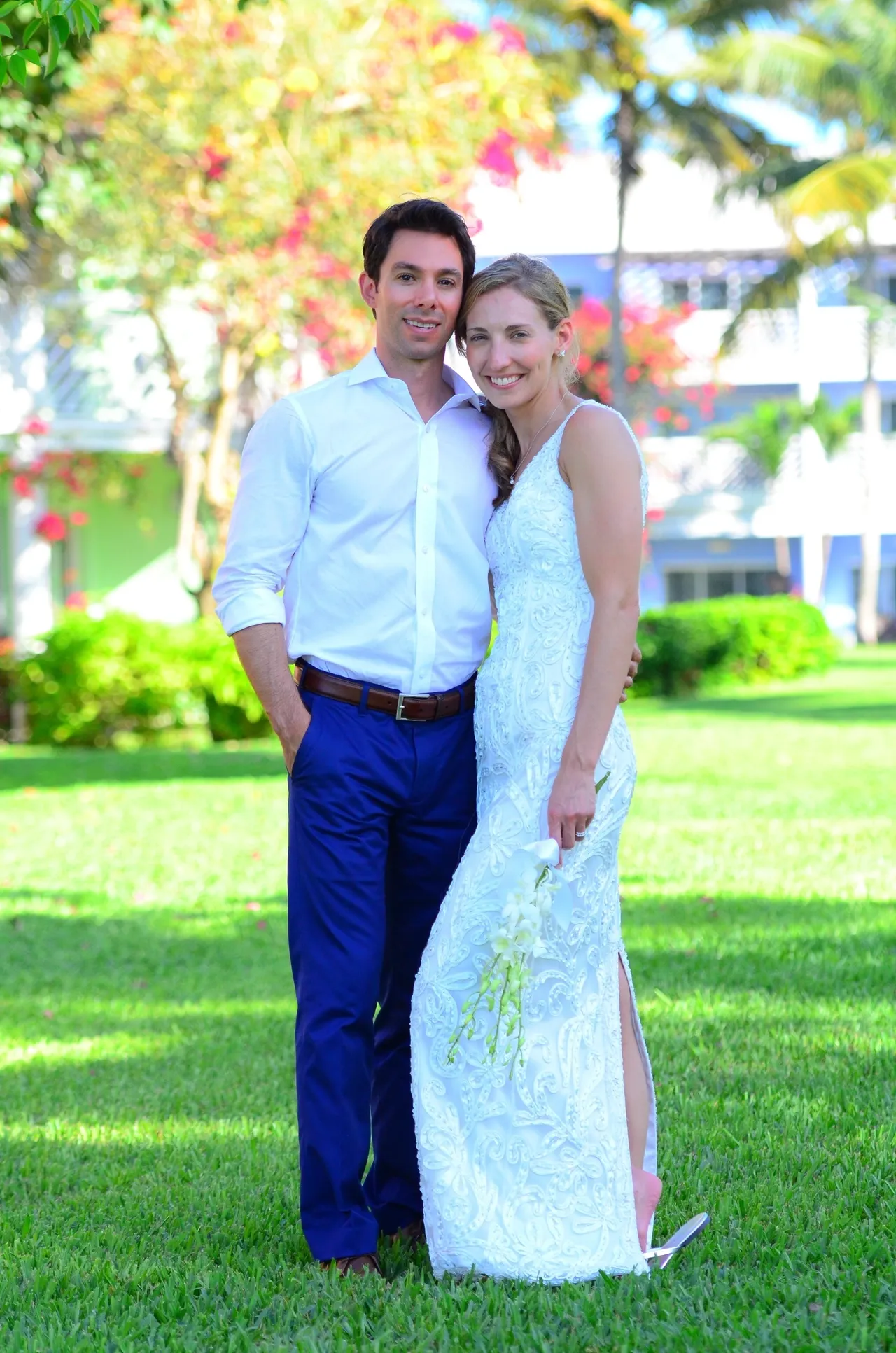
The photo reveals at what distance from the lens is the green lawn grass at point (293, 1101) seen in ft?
11.1

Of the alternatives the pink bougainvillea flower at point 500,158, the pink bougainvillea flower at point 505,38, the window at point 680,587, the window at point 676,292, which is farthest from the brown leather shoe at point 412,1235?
the window at point 680,587

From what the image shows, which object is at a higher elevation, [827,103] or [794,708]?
[827,103]

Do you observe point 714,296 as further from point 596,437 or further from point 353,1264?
point 353,1264

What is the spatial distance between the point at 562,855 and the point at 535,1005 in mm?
322

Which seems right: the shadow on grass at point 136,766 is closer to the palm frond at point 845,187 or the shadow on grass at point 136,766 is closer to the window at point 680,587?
the palm frond at point 845,187

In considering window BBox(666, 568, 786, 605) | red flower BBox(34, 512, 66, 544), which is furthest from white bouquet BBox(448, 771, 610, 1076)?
window BBox(666, 568, 786, 605)

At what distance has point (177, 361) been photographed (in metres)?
18.3

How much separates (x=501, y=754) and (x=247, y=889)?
5359 mm

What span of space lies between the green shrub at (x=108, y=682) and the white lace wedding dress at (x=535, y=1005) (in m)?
12.9

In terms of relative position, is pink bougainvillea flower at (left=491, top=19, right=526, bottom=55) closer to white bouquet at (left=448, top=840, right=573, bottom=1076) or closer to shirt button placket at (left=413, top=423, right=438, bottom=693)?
shirt button placket at (left=413, top=423, right=438, bottom=693)

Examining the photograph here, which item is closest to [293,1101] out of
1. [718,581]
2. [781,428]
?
[781,428]

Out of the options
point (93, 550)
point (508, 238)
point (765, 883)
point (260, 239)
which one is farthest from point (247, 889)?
point (508, 238)

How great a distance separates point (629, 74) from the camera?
84.7 ft

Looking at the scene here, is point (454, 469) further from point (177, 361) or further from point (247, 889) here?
point (177, 361)
